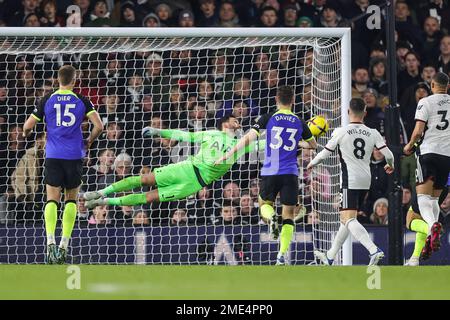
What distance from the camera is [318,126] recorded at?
12625 millimetres

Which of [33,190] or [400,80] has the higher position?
[400,80]

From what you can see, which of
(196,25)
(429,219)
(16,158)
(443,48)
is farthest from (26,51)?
(443,48)

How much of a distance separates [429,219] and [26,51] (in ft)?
14.3

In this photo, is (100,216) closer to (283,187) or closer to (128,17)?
(283,187)

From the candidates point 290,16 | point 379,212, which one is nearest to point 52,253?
point 379,212

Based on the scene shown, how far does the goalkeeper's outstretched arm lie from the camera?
12.8 metres

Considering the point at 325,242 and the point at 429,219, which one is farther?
the point at 325,242

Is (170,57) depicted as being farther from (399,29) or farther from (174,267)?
(174,267)

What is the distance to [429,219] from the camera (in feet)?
39.4

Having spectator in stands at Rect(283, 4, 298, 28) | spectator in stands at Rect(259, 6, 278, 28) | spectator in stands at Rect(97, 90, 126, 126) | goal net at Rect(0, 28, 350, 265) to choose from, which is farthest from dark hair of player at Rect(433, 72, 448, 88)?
spectator in stands at Rect(283, 4, 298, 28)

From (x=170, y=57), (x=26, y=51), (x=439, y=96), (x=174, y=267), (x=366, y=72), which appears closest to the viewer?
(x=174, y=267)

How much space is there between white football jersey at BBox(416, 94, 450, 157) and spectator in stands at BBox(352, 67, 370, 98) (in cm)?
344

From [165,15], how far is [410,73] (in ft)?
10.0

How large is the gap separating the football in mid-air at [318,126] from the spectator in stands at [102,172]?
2.32 metres
